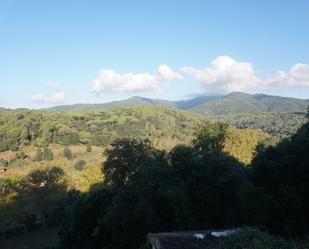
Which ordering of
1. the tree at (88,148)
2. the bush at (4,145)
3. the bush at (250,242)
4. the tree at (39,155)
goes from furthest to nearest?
the tree at (88,148), the bush at (4,145), the tree at (39,155), the bush at (250,242)

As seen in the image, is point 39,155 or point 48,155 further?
point 48,155

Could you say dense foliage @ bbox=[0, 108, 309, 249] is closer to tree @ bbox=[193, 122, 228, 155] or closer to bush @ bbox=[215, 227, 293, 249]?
bush @ bbox=[215, 227, 293, 249]

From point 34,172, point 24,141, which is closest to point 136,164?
point 34,172

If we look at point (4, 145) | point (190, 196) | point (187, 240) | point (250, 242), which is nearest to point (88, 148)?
point (4, 145)

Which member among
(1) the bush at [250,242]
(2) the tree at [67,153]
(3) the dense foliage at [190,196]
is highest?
(1) the bush at [250,242]

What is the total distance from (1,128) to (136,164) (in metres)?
160

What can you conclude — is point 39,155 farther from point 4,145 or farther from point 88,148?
point 88,148

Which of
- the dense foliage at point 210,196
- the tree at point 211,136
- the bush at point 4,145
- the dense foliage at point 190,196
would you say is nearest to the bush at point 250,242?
the dense foliage at point 190,196

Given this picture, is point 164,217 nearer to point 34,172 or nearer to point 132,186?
point 132,186

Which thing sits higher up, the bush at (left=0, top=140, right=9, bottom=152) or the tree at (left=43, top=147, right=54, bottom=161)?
the bush at (left=0, top=140, right=9, bottom=152)

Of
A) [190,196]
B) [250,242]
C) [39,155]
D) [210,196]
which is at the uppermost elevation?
[250,242]

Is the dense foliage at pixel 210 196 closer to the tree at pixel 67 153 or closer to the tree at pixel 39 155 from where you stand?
the tree at pixel 39 155

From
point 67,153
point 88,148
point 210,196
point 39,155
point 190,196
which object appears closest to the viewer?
point 210,196

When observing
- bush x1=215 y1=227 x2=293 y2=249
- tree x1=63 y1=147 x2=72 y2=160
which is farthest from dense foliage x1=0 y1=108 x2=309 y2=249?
tree x1=63 y1=147 x2=72 y2=160
